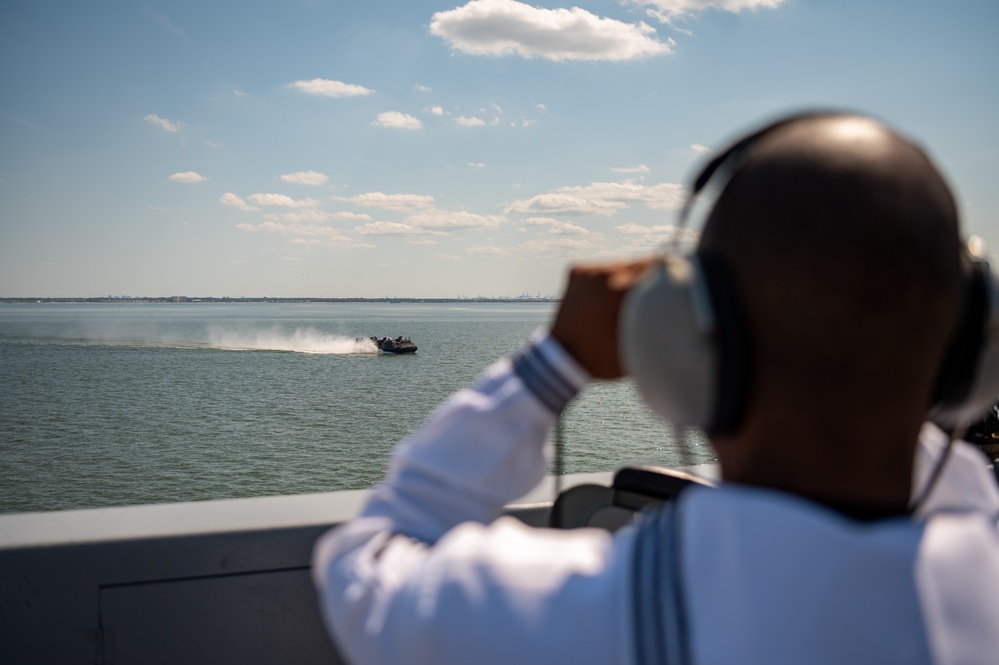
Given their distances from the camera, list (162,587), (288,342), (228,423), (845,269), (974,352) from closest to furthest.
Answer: (845,269), (974,352), (162,587), (228,423), (288,342)

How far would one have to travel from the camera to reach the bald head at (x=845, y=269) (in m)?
0.70

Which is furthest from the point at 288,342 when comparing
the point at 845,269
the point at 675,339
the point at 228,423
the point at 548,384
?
the point at 845,269

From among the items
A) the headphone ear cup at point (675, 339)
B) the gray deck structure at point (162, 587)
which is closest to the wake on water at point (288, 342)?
the gray deck structure at point (162, 587)

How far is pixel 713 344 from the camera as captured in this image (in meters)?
0.76

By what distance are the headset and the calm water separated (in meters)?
0.29

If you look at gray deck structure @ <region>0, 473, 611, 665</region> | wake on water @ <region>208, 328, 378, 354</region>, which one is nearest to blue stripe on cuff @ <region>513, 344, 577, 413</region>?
gray deck structure @ <region>0, 473, 611, 665</region>

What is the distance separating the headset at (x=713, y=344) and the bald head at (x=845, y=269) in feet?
0.08

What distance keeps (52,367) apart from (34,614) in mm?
85089

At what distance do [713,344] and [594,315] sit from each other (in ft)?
0.52

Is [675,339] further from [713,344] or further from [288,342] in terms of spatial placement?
[288,342]

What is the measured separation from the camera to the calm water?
30375 millimetres

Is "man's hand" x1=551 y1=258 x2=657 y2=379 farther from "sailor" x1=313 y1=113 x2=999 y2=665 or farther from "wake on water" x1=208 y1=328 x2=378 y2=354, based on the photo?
"wake on water" x1=208 y1=328 x2=378 y2=354

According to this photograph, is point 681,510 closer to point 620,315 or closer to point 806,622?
point 806,622

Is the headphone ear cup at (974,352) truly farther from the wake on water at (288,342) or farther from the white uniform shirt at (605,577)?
the wake on water at (288,342)
